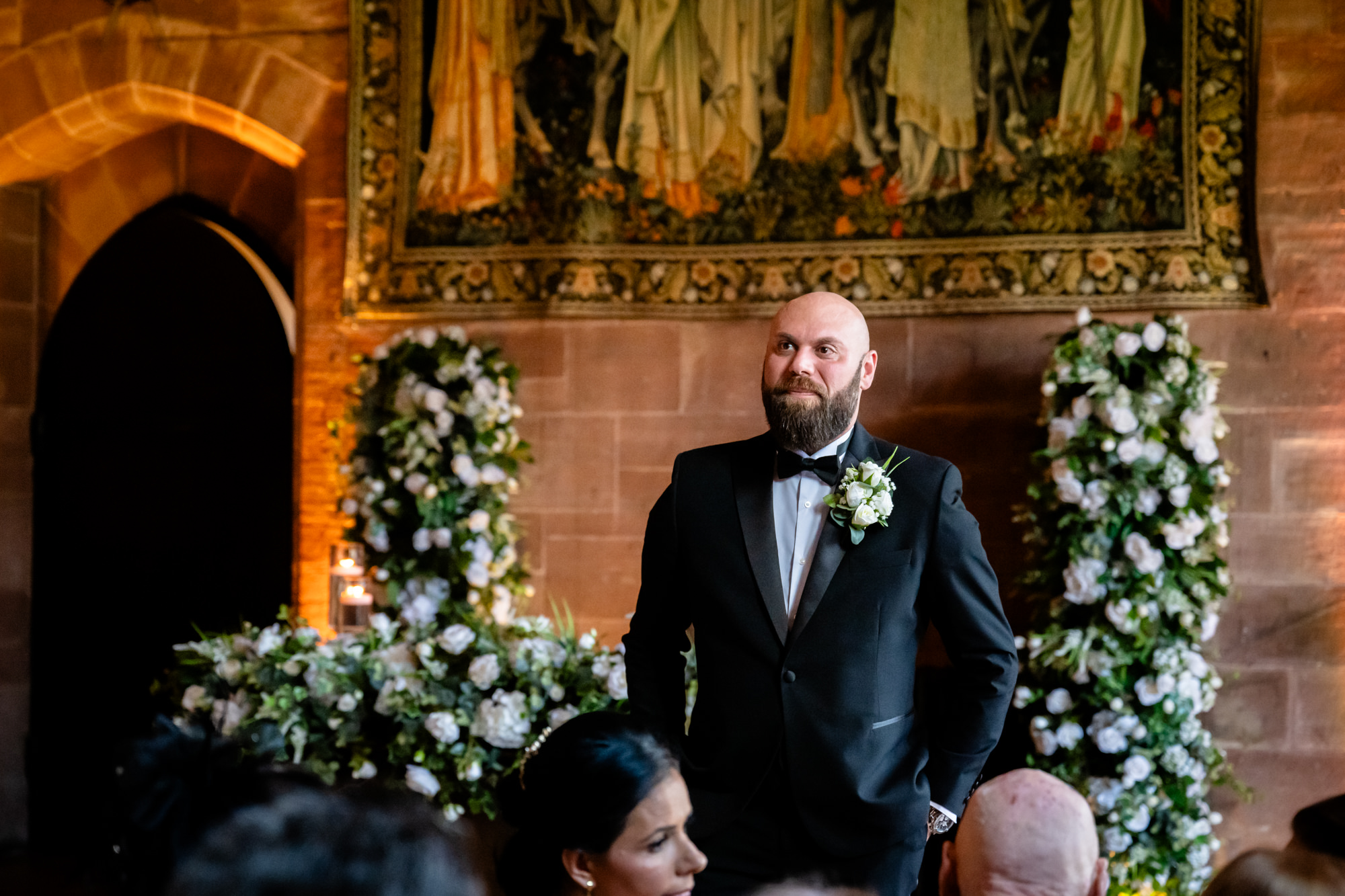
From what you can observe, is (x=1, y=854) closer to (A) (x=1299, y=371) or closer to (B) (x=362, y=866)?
(B) (x=362, y=866)

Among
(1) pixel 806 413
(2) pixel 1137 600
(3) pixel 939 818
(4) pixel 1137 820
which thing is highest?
(1) pixel 806 413

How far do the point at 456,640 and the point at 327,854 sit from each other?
2.72m

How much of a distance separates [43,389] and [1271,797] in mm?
5937

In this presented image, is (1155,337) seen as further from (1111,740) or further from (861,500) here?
(861,500)

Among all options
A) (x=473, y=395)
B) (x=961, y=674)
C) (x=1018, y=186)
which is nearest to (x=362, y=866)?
(x=961, y=674)

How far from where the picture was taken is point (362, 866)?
0.97 m

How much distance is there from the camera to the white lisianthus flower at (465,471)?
4.88 metres

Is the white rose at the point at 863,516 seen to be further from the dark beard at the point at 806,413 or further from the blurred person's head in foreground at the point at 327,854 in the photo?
the blurred person's head in foreground at the point at 327,854

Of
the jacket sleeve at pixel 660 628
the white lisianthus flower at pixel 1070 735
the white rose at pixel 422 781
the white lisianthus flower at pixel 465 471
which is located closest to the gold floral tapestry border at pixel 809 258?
the white lisianthus flower at pixel 465 471

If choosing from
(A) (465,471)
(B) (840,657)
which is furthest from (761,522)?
(A) (465,471)

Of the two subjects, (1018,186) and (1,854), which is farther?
(1,854)

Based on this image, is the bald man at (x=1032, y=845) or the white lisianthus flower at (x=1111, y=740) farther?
the white lisianthus flower at (x=1111, y=740)

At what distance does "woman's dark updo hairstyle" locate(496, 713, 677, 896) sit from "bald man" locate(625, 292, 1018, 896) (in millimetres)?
466

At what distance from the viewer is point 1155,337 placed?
4.29 m
